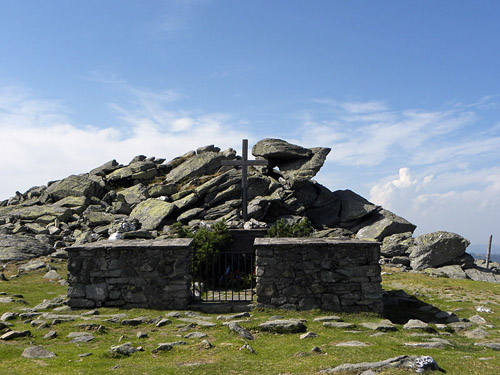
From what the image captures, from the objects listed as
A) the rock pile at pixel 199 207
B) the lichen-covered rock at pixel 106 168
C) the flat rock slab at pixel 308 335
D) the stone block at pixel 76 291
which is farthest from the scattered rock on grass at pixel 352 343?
the lichen-covered rock at pixel 106 168

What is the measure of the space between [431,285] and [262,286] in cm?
956

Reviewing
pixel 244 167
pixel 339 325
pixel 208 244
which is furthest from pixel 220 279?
pixel 244 167

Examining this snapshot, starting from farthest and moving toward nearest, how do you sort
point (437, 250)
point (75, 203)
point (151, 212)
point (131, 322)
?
point (75, 203), point (151, 212), point (437, 250), point (131, 322)

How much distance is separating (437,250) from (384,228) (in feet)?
17.2

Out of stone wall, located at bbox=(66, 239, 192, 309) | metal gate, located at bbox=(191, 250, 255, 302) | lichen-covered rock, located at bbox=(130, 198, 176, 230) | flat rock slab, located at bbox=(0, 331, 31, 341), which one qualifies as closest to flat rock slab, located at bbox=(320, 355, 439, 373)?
stone wall, located at bbox=(66, 239, 192, 309)

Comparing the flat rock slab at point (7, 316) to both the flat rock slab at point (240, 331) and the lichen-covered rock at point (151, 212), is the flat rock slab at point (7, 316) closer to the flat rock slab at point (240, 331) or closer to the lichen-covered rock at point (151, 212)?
the flat rock slab at point (240, 331)

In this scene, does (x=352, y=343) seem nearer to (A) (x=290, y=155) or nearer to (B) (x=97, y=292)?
(B) (x=97, y=292)

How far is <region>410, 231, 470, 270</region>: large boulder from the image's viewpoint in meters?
24.1

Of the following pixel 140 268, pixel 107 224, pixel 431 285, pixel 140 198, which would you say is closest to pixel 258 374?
pixel 140 268

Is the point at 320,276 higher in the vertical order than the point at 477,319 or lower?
higher

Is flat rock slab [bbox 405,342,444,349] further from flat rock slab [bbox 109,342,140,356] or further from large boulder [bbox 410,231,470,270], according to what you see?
large boulder [bbox 410,231,470,270]

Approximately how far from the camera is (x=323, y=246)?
12.9 metres

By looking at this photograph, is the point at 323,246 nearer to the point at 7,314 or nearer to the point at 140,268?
the point at 140,268

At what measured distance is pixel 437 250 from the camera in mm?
24453
